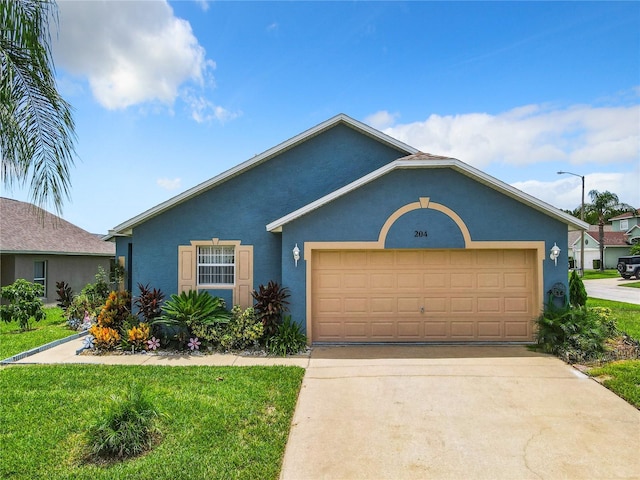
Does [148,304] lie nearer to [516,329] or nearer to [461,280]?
[461,280]

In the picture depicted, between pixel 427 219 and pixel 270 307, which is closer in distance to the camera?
pixel 270 307

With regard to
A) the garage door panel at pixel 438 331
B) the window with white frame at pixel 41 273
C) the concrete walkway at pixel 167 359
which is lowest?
the concrete walkway at pixel 167 359

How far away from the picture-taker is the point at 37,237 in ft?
59.0

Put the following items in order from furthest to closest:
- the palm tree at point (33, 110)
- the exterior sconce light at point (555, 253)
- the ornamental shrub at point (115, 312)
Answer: the ornamental shrub at point (115, 312) → the exterior sconce light at point (555, 253) → the palm tree at point (33, 110)

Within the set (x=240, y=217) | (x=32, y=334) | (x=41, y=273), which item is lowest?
(x=32, y=334)

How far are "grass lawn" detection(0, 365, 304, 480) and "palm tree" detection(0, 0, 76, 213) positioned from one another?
119 inches

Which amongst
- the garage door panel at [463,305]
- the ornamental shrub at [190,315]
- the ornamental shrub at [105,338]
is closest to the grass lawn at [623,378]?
the garage door panel at [463,305]

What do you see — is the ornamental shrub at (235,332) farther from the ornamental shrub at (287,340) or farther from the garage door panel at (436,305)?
the garage door panel at (436,305)

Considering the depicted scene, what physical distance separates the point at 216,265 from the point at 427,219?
19.1ft

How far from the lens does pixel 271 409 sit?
600 cm

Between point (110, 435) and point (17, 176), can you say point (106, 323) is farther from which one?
point (17, 176)

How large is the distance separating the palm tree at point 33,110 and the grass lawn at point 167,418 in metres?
3.01

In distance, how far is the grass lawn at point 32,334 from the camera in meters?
10.2

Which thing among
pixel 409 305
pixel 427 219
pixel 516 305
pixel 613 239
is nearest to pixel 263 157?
pixel 427 219
